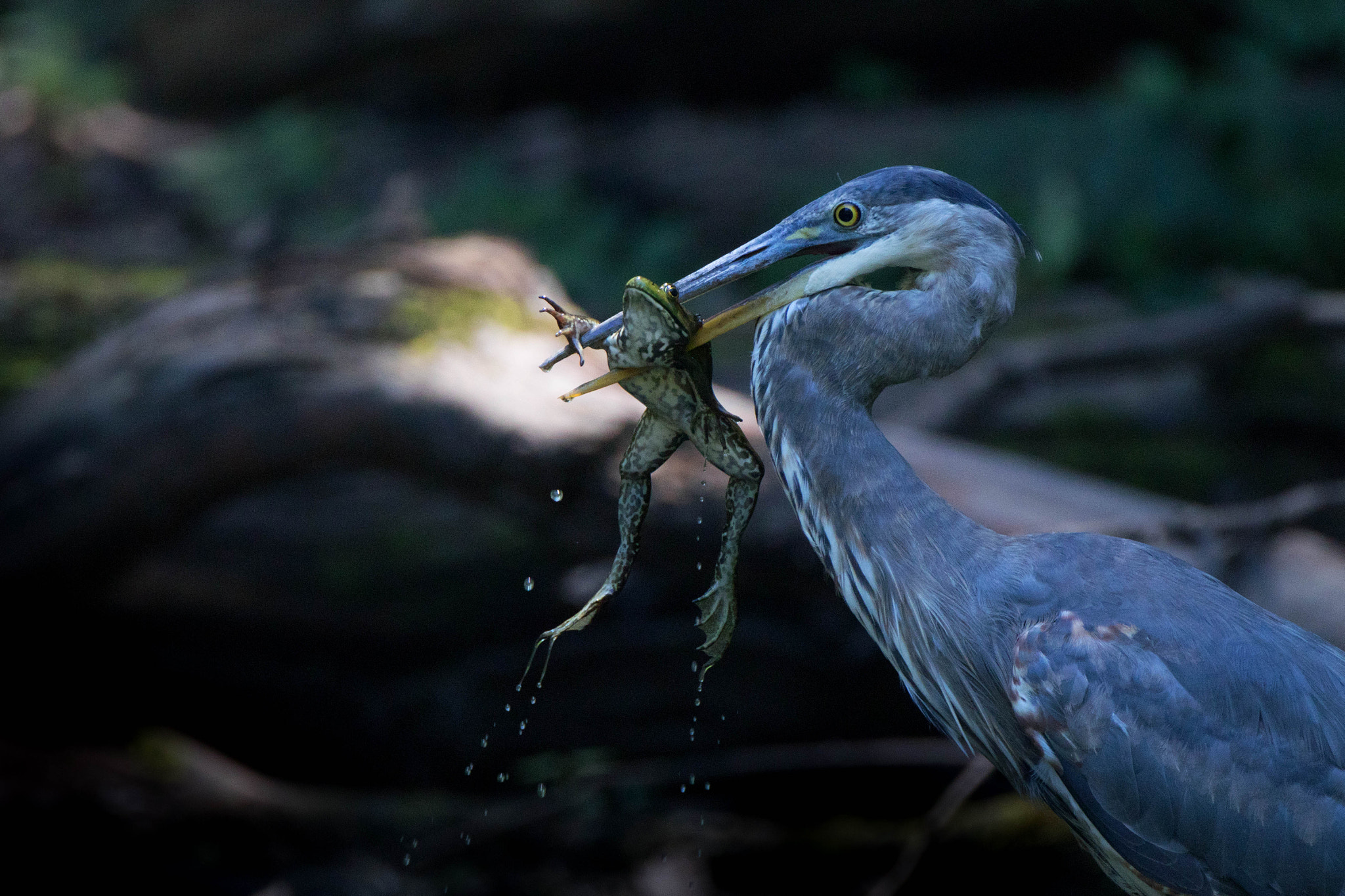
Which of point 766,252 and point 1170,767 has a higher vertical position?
point 766,252

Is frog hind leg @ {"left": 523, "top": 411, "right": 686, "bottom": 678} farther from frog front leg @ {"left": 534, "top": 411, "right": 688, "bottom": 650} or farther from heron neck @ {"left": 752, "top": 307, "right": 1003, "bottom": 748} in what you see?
heron neck @ {"left": 752, "top": 307, "right": 1003, "bottom": 748}

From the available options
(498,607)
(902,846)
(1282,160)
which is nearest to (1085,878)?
(902,846)

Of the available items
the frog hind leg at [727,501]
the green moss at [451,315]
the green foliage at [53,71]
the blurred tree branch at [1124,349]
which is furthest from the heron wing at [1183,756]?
the green foliage at [53,71]

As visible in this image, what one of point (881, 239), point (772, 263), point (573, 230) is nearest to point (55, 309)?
point (573, 230)

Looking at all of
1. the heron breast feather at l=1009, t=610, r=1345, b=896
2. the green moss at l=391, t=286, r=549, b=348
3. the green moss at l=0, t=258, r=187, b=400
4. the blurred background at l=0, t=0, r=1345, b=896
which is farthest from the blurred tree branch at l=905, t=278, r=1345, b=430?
the green moss at l=0, t=258, r=187, b=400

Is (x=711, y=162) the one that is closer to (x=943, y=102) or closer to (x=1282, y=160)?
(x=943, y=102)

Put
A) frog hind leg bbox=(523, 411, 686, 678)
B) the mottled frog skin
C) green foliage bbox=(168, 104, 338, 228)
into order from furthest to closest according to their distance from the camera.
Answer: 1. green foliage bbox=(168, 104, 338, 228)
2. frog hind leg bbox=(523, 411, 686, 678)
3. the mottled frog skin

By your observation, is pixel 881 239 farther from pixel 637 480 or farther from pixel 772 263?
pixel 637 480
